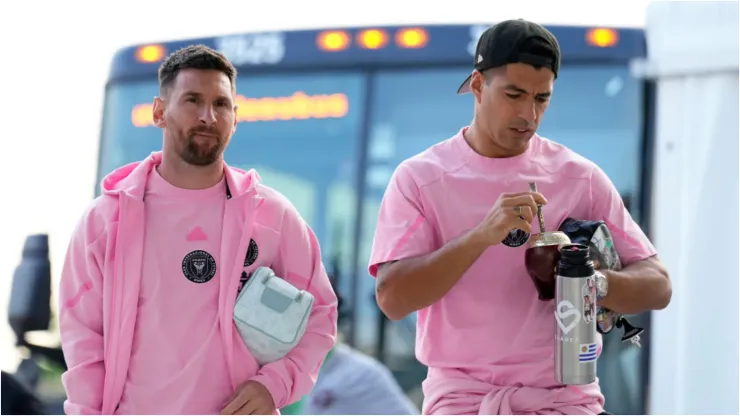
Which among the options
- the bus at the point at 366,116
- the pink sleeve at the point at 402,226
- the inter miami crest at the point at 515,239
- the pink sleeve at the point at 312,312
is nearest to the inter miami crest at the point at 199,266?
the pink sleeve at the point at 312,312

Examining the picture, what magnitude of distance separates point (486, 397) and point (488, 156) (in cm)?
72

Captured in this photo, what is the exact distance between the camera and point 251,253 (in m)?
2.80

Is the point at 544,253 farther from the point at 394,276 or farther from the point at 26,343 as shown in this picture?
the point at 26,343

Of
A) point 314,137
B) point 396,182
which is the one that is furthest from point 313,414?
point 396,182

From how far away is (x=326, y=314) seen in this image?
289 cm

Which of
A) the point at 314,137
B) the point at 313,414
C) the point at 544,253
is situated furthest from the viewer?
the point at 314,137

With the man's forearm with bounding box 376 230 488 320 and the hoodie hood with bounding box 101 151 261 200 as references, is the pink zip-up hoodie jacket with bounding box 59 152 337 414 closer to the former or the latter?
the hoodie hood with bounding box 101 151 261 200

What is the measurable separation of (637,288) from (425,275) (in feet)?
2.05

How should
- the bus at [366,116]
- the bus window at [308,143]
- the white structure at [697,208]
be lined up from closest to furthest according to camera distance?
the white structure at [697,208] → the bus at [366,116] → the bus window at [308,143]

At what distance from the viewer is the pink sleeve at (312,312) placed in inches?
109

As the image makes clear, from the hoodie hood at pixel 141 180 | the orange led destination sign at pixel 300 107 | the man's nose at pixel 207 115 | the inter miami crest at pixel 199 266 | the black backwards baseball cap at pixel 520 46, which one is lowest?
the inter miami crest at pixel 199 266

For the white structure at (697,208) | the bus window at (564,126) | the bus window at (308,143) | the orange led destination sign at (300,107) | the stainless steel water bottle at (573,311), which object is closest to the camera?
the stainless steel water bottle at (573,311)

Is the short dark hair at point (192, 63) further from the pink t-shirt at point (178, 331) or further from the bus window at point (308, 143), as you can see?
the bus window at point (308, 143)

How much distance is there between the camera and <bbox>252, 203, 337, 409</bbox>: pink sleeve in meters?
2.78
